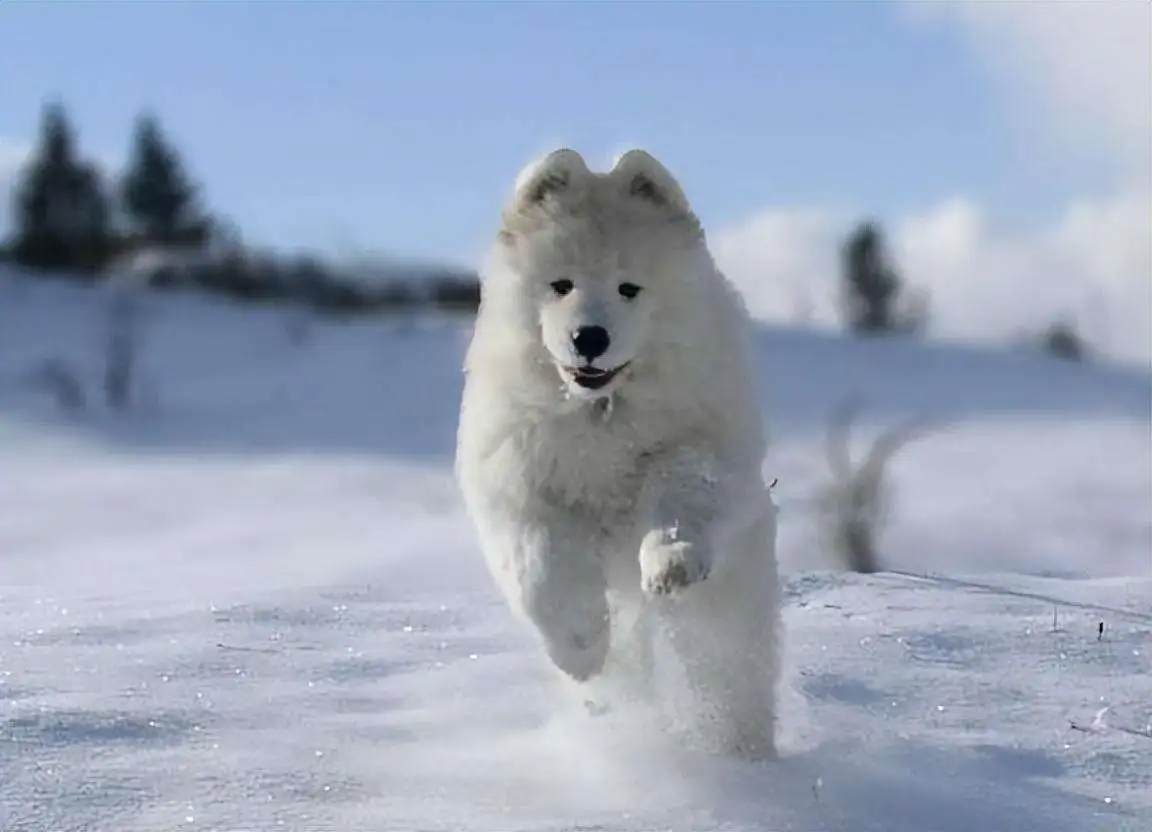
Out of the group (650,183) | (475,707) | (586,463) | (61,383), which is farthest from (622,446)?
(61,383)

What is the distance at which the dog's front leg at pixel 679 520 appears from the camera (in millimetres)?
3158

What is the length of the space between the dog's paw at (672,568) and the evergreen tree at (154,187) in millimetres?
29546

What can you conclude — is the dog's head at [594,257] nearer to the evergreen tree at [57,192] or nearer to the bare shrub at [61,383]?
the bare shrub at [61,383]

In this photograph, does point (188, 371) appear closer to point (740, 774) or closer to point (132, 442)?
point (132, 442)

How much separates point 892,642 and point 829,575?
121 centimetres

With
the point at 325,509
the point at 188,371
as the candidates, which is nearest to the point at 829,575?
the point at 325,509

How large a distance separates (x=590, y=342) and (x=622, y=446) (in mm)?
275

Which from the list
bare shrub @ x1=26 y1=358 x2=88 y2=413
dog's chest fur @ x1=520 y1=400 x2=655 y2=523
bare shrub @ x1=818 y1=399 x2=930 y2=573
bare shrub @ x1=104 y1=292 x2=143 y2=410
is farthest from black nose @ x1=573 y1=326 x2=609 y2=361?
bare shrub @ x1=26 y1=358 x2=88 y2=413

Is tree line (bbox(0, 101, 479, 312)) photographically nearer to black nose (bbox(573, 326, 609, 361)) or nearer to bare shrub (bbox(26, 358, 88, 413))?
bare shrub (bbox(26, 358, 88, 413))

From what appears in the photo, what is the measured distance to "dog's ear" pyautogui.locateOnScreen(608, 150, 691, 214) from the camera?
3744 millimetres

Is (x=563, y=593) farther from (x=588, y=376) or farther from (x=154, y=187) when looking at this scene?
(x=154, y=187)

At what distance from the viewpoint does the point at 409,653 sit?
4473mm

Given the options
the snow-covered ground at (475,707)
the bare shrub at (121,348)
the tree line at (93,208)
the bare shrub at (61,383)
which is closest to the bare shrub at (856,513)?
the snow-covered ground at (475,707)

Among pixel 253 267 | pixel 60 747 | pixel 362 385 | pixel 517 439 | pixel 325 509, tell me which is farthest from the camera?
pixel 253 267
